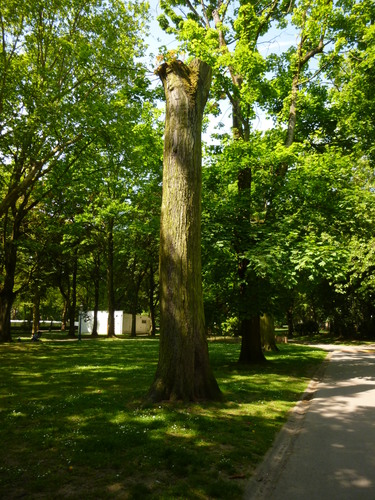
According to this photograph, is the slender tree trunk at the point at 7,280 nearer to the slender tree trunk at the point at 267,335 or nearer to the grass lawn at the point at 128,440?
the grass lawn at the point at 128,440

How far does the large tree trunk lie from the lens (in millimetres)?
6906

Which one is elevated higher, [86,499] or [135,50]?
[135,50]

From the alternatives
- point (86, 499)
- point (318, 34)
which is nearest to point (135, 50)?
point (318, 34)

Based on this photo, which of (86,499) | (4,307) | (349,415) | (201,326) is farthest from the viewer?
(4,307)

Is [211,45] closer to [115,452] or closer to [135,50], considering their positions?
[135,50]

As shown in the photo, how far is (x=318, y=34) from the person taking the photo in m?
14.4

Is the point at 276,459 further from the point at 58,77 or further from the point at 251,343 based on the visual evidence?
the point at 58,77

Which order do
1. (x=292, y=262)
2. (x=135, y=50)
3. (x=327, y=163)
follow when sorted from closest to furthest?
(x=292, y=262), (x=327, y=163), (x=135, y=50)

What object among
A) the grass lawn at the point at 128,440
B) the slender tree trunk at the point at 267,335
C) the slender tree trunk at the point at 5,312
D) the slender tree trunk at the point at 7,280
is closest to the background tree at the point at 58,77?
the slender tree trunk at the point at 7,280

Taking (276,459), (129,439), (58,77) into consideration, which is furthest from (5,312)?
(276,459)

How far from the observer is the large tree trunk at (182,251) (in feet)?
22.7

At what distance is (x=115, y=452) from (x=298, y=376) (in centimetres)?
846

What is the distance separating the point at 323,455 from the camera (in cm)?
465

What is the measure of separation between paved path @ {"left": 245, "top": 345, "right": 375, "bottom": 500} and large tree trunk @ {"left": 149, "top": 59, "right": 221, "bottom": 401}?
2035 millimetres
